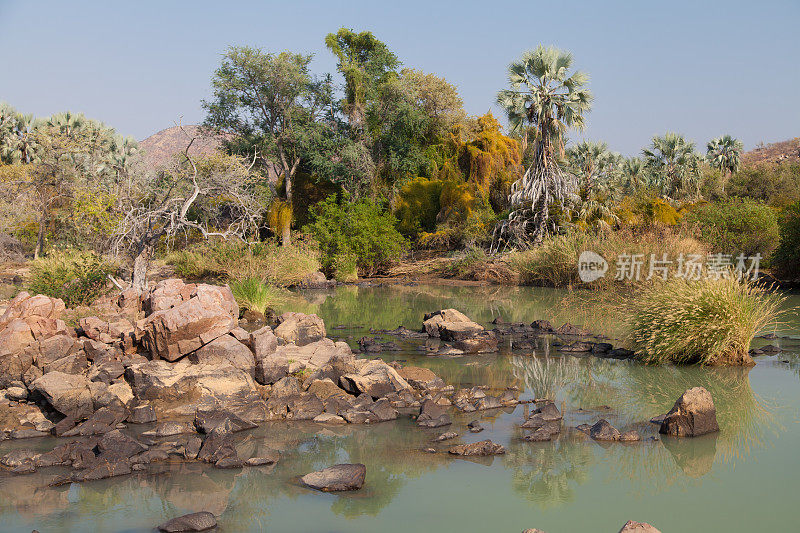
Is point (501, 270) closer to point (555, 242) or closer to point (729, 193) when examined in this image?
point (555, 242)

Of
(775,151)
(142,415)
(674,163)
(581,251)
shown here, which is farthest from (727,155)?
(142,415)

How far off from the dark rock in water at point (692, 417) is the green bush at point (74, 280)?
12.5 metres

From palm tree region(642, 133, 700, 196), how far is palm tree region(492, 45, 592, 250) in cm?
1895

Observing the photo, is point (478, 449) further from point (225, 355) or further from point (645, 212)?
point (645, 212)

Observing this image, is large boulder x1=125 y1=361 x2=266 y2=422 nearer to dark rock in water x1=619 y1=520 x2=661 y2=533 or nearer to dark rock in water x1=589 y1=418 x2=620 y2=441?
dark rock in water x1=589 y1=418 x2=620 y2=441

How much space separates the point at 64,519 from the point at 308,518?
6.42 feet

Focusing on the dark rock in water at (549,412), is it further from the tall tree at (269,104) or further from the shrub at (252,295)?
the tall tree at (269,104)

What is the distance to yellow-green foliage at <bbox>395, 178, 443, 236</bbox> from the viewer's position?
98.6 ft

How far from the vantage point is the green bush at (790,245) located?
2002cm

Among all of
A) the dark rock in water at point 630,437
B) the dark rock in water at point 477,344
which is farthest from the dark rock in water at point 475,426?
the dark rock in water at point 477,344

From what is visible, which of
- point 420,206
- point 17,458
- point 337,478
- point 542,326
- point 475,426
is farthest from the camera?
point 420,206

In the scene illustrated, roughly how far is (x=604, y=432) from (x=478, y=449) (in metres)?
1.51

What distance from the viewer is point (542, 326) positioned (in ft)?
45.0

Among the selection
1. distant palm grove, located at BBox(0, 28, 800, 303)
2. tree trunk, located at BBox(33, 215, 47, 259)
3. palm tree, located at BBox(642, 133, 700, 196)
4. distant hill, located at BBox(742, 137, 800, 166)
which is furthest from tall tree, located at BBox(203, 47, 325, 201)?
distant hill, located at BBox(742, 137, 800, 166)
